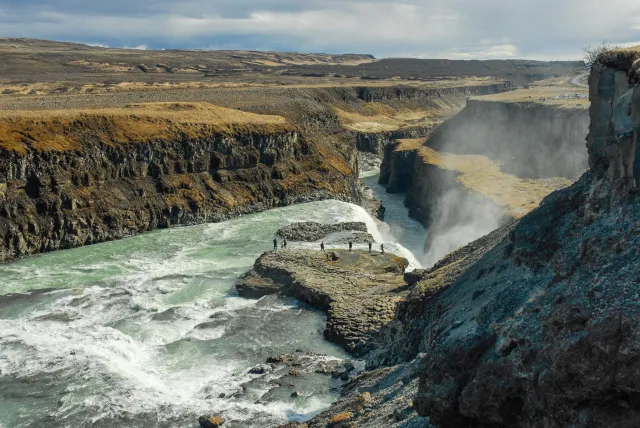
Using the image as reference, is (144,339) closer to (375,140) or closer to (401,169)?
(401,169)

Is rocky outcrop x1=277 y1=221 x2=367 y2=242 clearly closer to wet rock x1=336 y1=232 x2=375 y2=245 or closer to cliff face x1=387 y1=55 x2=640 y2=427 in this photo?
wet rock x1=336 y1=232 x2=375 y2=245

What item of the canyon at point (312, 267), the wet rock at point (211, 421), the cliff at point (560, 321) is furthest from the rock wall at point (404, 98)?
the cliff at point (560, 321)

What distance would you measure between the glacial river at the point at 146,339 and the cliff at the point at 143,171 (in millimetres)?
3734

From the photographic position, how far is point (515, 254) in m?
20.1

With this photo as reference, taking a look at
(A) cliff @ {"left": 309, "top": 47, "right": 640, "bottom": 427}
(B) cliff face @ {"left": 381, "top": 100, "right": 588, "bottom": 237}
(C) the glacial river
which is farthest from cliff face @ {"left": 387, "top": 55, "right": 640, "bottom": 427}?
(B) cliff face @ {"left": 381, "top": 100, "right": 588, "bottom": 237}

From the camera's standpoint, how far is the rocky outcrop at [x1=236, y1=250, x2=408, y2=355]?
→ 3148 cm

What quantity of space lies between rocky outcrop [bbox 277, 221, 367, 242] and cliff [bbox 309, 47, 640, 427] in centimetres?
3082

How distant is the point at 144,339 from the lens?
3189cm

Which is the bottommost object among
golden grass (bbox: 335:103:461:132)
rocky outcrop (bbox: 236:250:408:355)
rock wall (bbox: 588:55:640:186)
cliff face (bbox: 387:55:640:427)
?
rocky outcrop (bbox: 236:250:408:355)

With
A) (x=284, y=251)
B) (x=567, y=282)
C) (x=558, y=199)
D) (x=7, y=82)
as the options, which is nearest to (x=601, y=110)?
(x=558, y=199)

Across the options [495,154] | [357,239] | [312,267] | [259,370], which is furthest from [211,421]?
[495,154]

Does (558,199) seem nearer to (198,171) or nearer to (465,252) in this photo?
(465,252)

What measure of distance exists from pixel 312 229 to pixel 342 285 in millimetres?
17604

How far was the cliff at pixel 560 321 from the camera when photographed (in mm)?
11742
